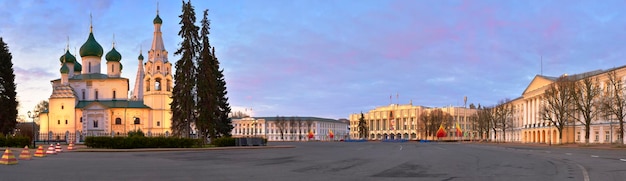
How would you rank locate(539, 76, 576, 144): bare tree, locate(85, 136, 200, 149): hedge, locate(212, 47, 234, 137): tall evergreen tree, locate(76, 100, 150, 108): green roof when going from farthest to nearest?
locate(76, 100, 150, 108): green roof, locate(539, 76, 576, 144): bare tree, locate(212, 47, 234, 137): tall evergreen tree, locate(85, 136, 200, 149): hedge

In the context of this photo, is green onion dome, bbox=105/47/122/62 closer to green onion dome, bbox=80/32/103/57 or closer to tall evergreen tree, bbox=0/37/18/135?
green onion dome, bbox=80/32/103/57

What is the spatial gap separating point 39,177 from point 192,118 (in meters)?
36.5

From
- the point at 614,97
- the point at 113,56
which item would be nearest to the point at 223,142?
the point at 614,97

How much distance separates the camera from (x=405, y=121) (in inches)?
7367

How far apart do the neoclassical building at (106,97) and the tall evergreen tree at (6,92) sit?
29707 millimetres

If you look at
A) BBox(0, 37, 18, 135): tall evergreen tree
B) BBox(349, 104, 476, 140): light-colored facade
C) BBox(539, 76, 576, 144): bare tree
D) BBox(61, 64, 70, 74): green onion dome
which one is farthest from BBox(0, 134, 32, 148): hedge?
BBox(349, 104, 476, 140): light-colored facade

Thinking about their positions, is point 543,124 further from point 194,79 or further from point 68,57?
point 68,57

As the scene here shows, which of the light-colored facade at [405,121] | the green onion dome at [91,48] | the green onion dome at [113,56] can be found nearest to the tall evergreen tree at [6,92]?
the green onion dome at [91,48]

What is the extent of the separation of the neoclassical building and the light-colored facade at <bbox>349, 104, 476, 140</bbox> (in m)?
92.3

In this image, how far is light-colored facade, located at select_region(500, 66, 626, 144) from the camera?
70.5 meters

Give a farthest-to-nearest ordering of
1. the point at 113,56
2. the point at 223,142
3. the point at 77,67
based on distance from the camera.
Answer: the point at 77,67
the point at 113,56
the point at 223,142

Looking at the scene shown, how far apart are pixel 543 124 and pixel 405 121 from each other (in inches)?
3859

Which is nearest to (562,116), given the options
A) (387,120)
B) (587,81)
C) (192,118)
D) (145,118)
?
(587,81)

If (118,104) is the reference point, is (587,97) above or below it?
above
